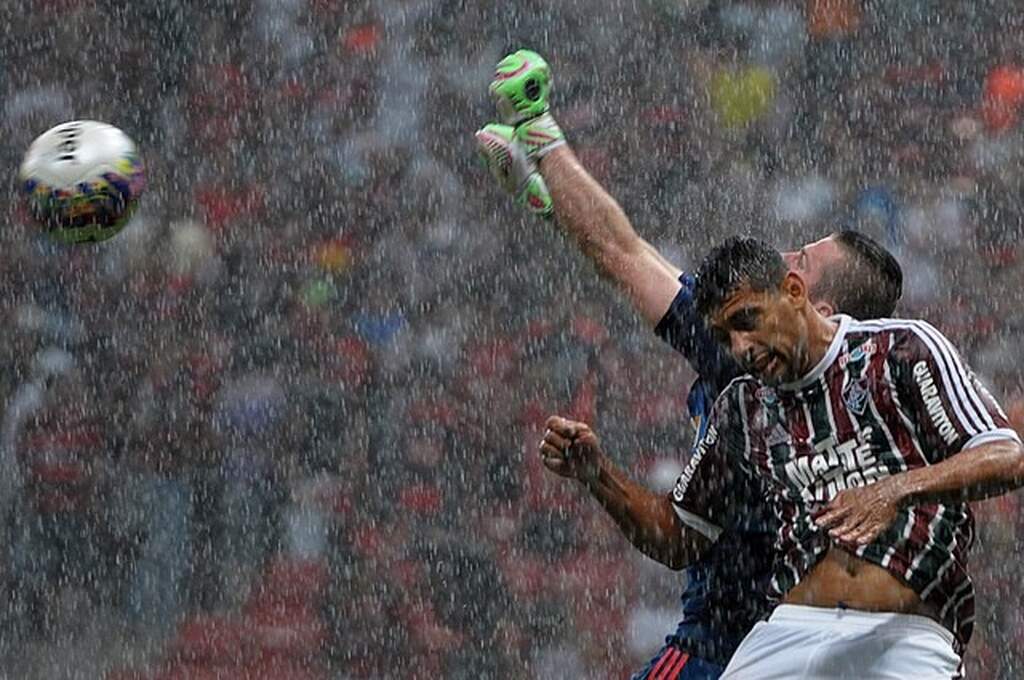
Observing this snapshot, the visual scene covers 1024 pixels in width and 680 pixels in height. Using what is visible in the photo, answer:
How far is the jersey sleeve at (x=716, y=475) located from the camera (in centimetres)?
367

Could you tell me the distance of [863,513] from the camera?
10.2 ft

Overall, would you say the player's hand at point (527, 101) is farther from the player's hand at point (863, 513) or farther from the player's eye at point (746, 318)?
the player's hand at point (863, 513)

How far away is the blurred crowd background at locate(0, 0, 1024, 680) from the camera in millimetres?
6840

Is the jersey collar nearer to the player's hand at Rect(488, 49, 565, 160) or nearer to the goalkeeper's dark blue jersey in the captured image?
the goalkeeper's dark blue jersey

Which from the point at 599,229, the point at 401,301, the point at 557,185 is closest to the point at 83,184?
the point at 557,185

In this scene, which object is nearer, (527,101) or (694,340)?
(694,340)

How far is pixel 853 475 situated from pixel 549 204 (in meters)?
1.28

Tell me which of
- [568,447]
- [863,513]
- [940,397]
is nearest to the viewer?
[863,513]

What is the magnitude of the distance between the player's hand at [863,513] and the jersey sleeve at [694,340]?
803mm

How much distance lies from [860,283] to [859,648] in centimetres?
90

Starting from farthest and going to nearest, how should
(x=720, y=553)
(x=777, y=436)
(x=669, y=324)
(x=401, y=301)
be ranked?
(x=401, y=301) < (x=669, y=324) < (x=720, y=553) < (x=777, y=436)

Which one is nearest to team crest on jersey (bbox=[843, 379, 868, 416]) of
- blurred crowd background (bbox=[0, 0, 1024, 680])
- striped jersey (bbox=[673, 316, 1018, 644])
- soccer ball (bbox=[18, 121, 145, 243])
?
striped jersey (bbox=[673, 316, 1018, 644])

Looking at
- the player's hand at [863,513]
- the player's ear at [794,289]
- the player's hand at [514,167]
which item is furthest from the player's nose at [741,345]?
the player's hand at [514,167]

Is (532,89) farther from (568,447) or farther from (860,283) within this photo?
(568,447)
